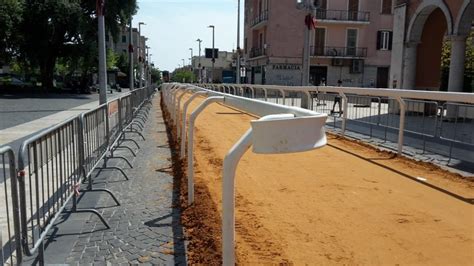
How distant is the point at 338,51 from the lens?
52.7 meters

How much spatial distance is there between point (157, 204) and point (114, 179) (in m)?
1.66

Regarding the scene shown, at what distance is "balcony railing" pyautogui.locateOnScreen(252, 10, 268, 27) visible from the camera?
174 ft

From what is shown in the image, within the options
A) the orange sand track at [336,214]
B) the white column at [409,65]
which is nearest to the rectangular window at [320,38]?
the white column at [409,65]

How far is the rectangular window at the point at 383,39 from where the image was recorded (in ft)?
176

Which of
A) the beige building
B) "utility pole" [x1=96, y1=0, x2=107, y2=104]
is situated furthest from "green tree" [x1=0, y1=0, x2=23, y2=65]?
"utility pole" [x1=96, y1=0, x2=107, y2=104]

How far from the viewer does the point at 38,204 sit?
3.81 m

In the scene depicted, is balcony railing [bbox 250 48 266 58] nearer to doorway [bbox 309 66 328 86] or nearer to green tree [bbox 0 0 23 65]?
doorway [bbox 309 66 328 86]

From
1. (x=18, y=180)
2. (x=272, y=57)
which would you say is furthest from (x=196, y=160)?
(x=272, y=57)

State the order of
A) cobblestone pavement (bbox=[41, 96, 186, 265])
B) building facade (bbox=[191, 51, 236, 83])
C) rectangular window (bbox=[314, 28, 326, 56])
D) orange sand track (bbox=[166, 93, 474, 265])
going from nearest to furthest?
orange sand track (bbox=[166, 93, 474, 265]) → cobblestone pavement (bbox=[41, 96, 186, 265]) → rectangular window (bbox=[314, 28, 326, 56]) → building facade (bbox=[191, 51, 236, 83])

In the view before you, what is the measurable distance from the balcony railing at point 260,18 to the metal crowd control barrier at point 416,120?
133ft

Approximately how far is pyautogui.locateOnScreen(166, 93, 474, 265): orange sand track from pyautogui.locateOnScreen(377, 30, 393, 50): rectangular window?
1909 inches

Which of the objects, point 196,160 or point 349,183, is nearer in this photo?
point 349,183

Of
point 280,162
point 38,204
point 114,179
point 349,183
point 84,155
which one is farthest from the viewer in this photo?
point 280,162

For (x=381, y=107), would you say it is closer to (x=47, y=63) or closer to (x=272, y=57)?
(x=47, y=63)
